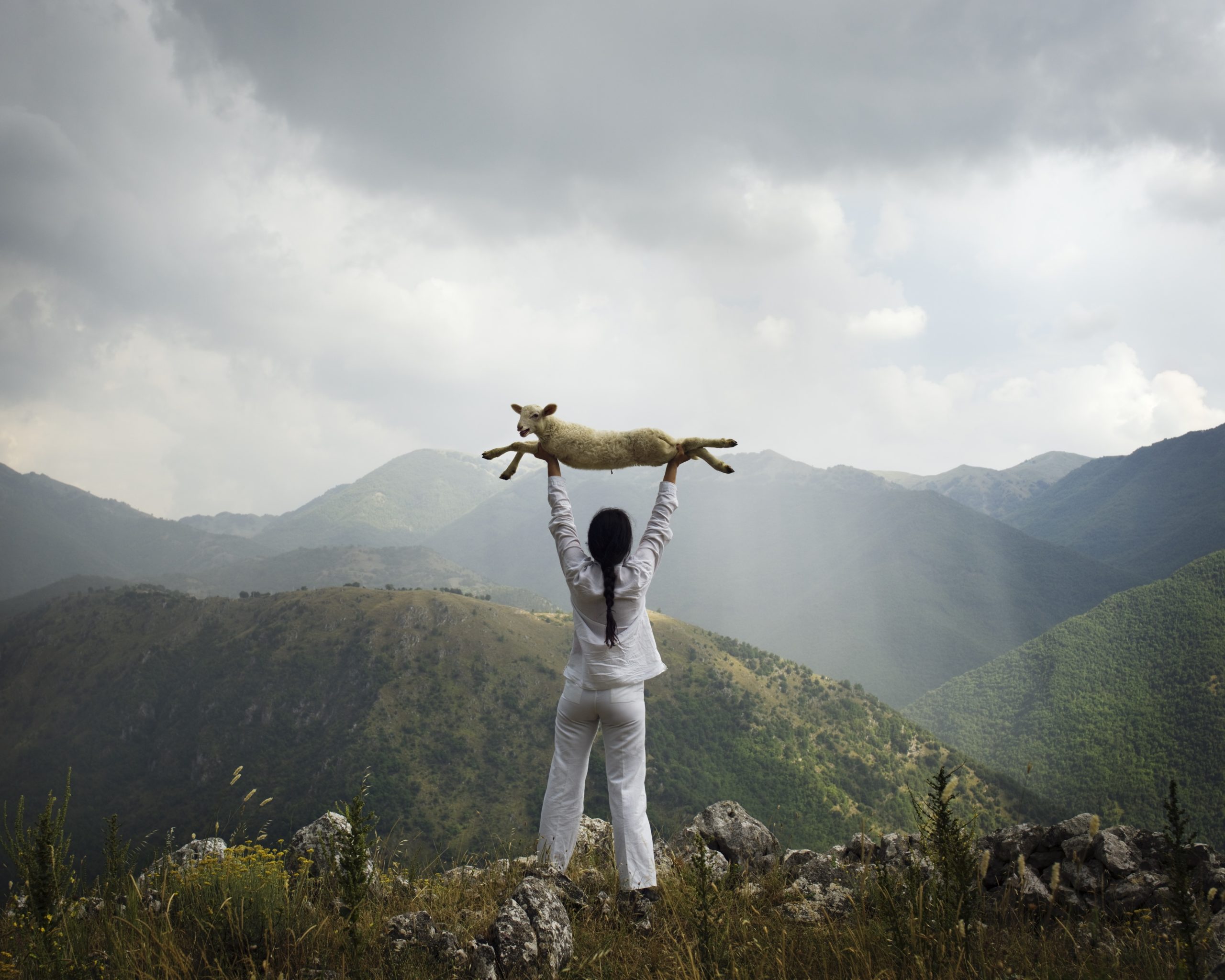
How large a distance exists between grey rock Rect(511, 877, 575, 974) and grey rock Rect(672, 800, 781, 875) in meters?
2.51

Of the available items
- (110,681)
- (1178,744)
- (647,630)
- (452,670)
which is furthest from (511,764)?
(647,630)

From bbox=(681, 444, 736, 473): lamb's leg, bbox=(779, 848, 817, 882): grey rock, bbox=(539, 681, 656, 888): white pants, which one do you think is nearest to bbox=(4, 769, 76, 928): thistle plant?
bbox=(539, 681, 656, 888): white pants

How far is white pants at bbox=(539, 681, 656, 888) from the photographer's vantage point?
4.09 meters

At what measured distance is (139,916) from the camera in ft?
10.9

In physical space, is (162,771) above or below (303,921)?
below

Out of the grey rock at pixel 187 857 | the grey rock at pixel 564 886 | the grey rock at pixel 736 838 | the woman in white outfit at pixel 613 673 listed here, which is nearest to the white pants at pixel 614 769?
the woman in white outfit at pixel 613 673

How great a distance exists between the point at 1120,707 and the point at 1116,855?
105760 millimetres

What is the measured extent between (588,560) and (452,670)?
305 ft

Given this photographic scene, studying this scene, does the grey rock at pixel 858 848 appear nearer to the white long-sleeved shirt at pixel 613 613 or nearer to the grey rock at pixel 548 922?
the white long-sleeved shirt at pixel 613 613

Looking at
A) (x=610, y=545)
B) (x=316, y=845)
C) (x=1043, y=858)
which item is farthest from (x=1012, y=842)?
(x=316, y=845)

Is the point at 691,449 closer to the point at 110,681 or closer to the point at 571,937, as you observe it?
the point at 571,937

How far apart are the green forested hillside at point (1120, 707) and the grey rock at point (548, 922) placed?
257 ft

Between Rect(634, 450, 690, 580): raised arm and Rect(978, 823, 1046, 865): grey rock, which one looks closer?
Rect(634, 450, 690, 580): raised arm

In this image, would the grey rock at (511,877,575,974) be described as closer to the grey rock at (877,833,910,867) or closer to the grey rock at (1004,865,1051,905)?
the grey rock at (1004,865,1051,905)
